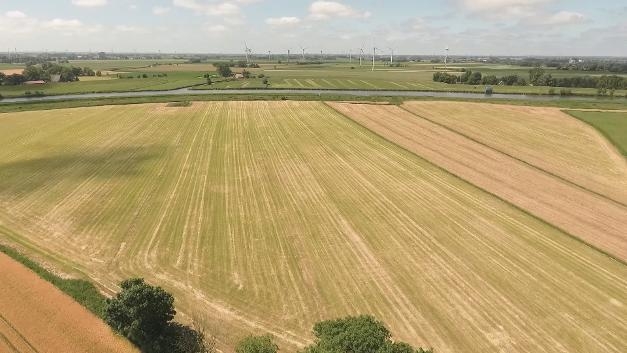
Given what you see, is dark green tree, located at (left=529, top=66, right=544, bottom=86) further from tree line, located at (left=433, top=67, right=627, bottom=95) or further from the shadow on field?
the shadow on field

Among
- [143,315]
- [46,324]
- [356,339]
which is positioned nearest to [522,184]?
[356,339]

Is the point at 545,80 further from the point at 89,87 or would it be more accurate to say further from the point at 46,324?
the point at 46,324

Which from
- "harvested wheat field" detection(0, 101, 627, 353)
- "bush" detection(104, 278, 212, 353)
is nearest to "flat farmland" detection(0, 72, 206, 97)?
"harvested wheat field" detection(0, 101, 627, 353)

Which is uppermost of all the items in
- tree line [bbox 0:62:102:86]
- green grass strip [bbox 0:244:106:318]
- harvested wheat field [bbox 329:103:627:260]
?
tree line [bbox 0:62:102:86]

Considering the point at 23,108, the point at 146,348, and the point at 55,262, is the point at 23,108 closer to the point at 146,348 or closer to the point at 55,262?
the point at 55,262

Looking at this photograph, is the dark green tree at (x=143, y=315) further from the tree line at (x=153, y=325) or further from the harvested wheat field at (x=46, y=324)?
the harvested wheat field at (x=46, y=324)

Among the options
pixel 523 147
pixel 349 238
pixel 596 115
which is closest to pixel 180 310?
pixel 349 238
